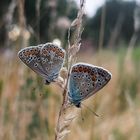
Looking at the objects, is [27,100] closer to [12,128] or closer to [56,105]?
[12,128]

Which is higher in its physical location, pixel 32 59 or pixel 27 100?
pixel 32 59

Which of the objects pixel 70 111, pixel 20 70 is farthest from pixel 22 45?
pixel 70 111

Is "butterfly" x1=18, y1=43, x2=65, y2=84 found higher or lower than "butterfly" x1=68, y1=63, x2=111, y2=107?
higher
